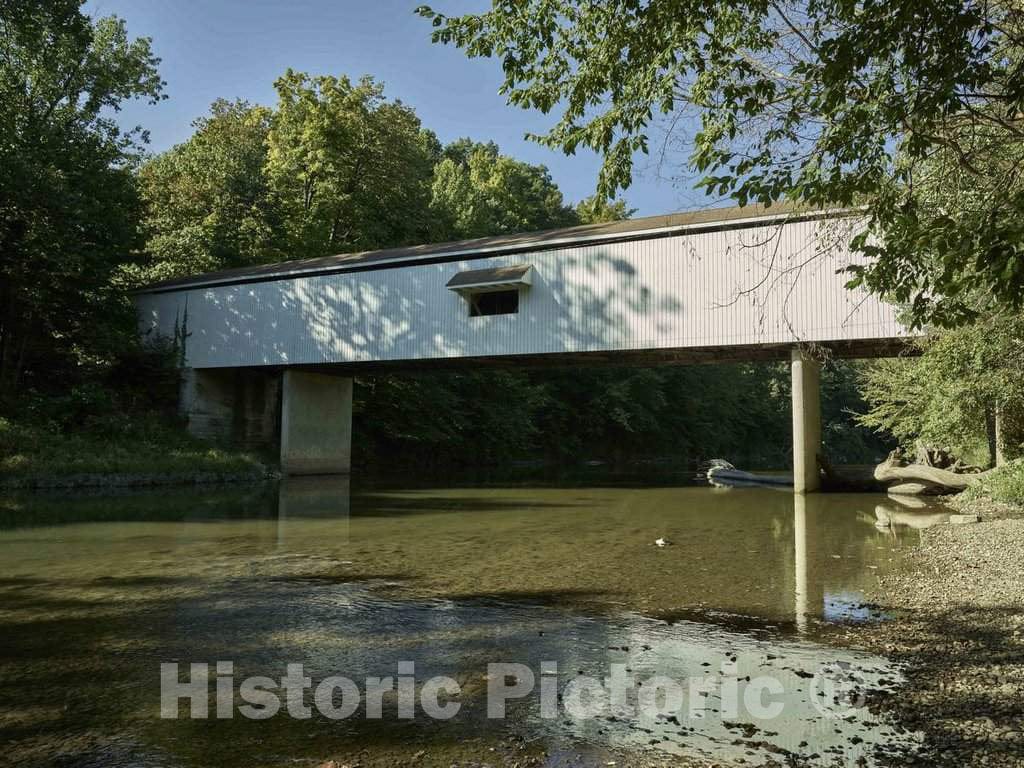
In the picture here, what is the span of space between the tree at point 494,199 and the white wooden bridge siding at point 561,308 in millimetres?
13560

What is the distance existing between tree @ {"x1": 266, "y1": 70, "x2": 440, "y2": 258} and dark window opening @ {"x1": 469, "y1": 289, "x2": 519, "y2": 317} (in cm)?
1277

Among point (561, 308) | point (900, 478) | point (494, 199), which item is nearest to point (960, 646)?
point (561, 308)

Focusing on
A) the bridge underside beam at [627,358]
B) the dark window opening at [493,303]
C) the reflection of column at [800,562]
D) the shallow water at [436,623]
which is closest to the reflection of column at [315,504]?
the shallow water at [436,623]

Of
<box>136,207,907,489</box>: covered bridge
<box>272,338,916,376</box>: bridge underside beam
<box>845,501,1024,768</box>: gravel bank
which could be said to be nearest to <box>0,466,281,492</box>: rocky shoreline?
<box>136,207,907,489</box>: covered bridge

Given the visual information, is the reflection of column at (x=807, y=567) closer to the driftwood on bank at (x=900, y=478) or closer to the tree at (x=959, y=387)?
the tree at (x=959, y=387)

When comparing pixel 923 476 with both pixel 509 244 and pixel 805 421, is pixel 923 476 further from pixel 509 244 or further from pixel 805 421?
pixel 509 244

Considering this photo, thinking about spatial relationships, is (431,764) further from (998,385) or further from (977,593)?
(998,385)

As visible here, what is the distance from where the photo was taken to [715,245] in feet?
57.8

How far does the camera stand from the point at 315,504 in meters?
15.9

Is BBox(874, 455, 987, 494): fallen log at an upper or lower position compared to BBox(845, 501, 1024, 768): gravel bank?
upper

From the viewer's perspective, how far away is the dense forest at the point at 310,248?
17359 millimetres

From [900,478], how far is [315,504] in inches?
567

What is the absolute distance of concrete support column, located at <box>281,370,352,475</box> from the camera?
24953mm

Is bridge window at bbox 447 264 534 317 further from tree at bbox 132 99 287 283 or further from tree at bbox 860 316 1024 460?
tree at bbox 132 99 287 283
